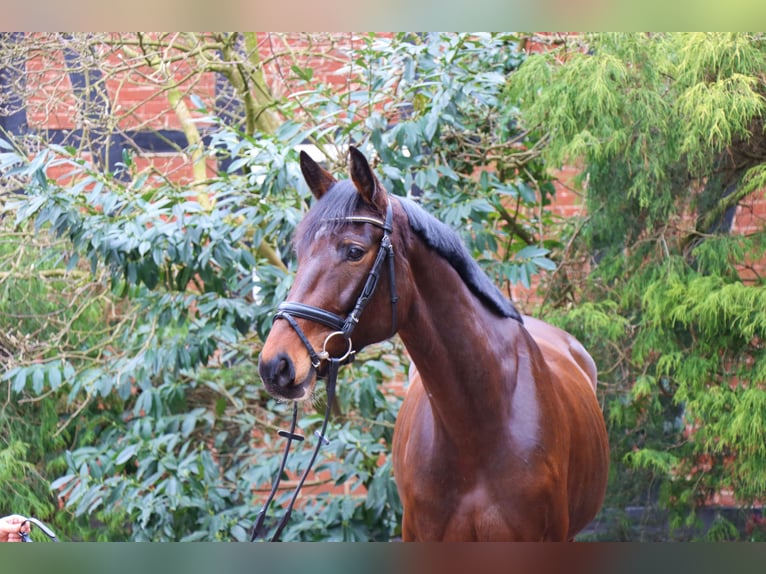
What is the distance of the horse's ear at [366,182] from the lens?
2.13 meters

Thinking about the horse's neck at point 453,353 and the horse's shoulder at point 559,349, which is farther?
the horse's shoulder at point 559,349

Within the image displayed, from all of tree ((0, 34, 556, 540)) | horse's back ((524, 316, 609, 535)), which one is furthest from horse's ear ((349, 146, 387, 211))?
tree ((0, 34, 556, 540))

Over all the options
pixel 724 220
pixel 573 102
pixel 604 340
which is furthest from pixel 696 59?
pixel 604 340

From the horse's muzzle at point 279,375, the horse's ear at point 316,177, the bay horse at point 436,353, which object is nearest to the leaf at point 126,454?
the bay horse at point 436,353

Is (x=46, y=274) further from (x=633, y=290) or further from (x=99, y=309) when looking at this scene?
(x=633, y=290)

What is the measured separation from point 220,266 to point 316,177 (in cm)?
204

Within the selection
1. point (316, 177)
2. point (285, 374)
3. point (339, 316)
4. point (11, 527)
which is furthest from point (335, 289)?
point (11, 527)

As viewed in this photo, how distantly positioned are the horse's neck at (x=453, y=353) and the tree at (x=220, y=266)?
1.60 metres

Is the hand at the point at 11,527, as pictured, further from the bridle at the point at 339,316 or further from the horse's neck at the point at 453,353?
the horse's neck at the point at 453,353

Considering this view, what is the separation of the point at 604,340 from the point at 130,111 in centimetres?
282

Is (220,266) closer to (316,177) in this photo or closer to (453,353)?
(316,177)

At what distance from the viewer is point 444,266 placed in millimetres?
2354

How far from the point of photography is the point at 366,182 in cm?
218

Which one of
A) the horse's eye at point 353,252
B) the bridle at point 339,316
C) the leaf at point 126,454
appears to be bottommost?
A: the leaf at point 126,454
